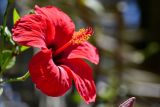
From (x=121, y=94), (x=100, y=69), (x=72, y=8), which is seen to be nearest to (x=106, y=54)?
(x=100, y=69)

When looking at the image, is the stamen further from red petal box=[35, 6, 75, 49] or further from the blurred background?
the blurred background

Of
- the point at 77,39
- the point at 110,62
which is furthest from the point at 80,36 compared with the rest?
the point at 110,62

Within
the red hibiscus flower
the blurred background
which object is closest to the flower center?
the red hibiscus flower

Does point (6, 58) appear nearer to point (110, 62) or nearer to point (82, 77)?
point (82, 77)

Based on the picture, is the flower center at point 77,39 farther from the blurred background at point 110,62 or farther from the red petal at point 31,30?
the blurred background at point 110,62

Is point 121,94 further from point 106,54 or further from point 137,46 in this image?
point 137,46

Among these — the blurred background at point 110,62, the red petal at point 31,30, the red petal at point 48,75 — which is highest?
the red petal at point 31,30

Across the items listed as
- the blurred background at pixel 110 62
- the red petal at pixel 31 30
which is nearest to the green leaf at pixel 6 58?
the red petal at pixel 31 30
